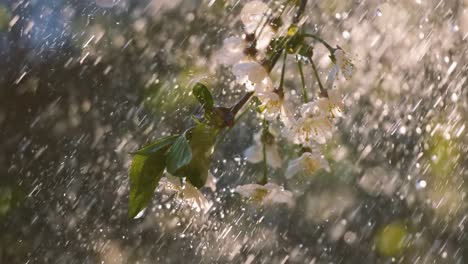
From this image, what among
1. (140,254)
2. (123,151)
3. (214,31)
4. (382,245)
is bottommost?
(382,245)

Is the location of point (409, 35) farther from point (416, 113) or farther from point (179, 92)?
point (179, 92)

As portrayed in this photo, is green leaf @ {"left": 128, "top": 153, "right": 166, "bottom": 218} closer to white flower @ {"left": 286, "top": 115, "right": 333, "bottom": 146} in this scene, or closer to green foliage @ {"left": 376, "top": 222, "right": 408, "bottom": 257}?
white flower @ {"left": 286, "top": 115, "right": 333, "bottom": 146}

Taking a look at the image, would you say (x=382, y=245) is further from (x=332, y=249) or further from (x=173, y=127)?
(x=173, y=127)

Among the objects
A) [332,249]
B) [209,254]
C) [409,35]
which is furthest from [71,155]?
[409,35]

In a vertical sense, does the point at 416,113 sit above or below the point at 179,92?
below

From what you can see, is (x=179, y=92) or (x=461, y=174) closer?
(x=179, y=92)

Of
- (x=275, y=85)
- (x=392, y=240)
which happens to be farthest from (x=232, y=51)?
(x=392, y=240)
